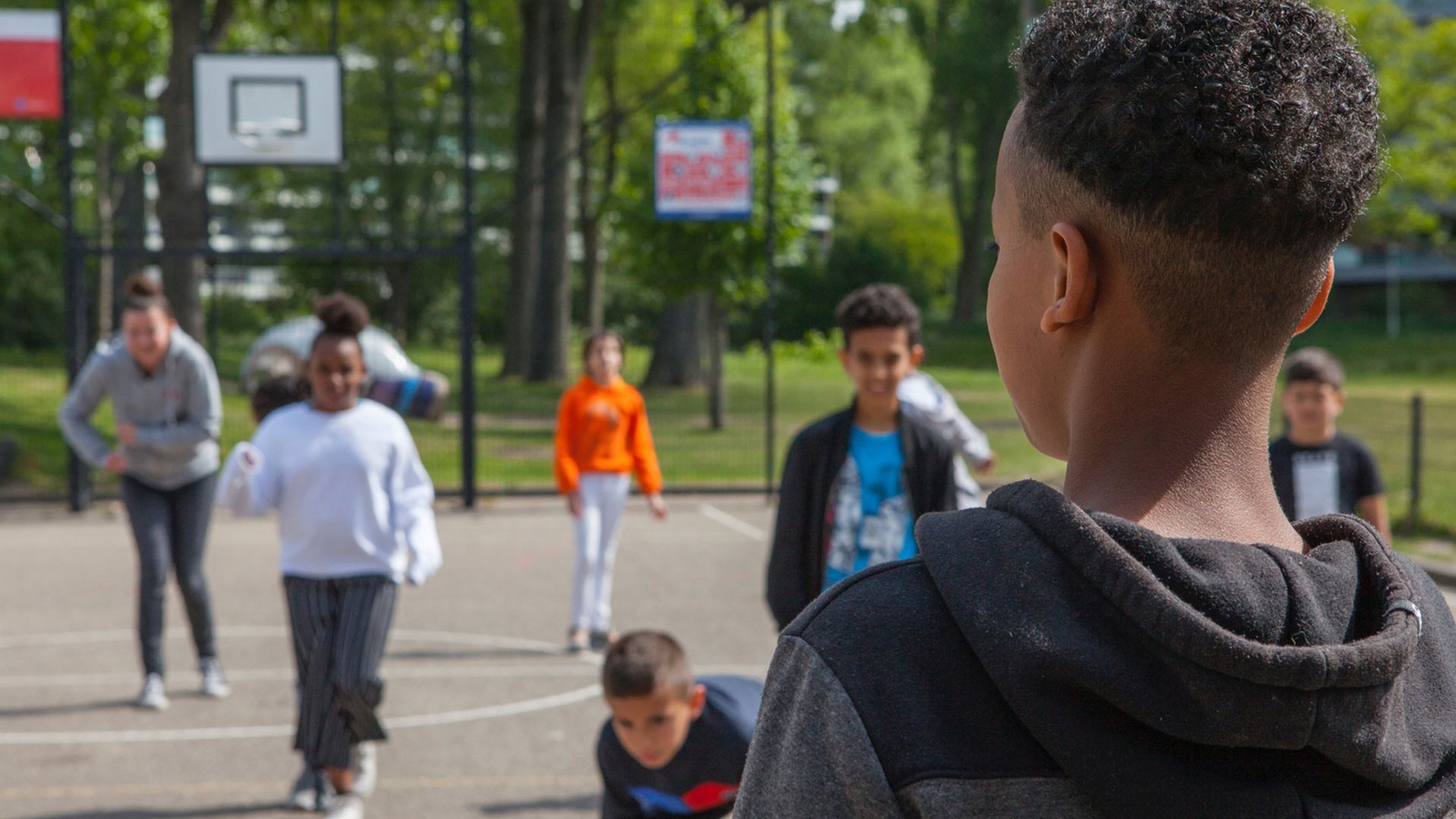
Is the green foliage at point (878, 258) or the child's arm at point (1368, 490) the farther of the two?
Answer: the green foliage at point (878, 258)

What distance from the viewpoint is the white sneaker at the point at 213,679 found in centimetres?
730

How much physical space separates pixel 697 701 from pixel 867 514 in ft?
2.98

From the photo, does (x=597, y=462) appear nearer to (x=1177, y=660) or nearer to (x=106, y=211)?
(x=1177, y=660)

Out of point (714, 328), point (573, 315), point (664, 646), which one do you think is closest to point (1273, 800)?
point (664, 646)

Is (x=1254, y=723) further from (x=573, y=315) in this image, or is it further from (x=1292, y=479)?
(x=573, y=315)

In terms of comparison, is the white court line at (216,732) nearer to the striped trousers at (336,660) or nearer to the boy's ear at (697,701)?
the striped trousers at (336,660)

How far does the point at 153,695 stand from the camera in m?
7.10

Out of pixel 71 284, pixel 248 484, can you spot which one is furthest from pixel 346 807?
pixel 71 284

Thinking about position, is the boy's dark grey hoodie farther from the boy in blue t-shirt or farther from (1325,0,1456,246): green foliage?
(1325,0,1456,246): green foliage

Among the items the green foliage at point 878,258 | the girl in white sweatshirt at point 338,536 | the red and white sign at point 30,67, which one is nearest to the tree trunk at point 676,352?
the green foliage at point 878,258

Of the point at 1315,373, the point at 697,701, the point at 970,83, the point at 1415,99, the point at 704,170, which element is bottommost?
the point at 697,701

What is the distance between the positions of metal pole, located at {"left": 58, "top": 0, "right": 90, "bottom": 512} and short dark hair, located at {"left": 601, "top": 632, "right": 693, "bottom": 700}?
1083cm

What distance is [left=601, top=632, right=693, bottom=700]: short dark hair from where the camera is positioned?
4.03m

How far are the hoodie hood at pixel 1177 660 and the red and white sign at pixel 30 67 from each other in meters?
14.6
